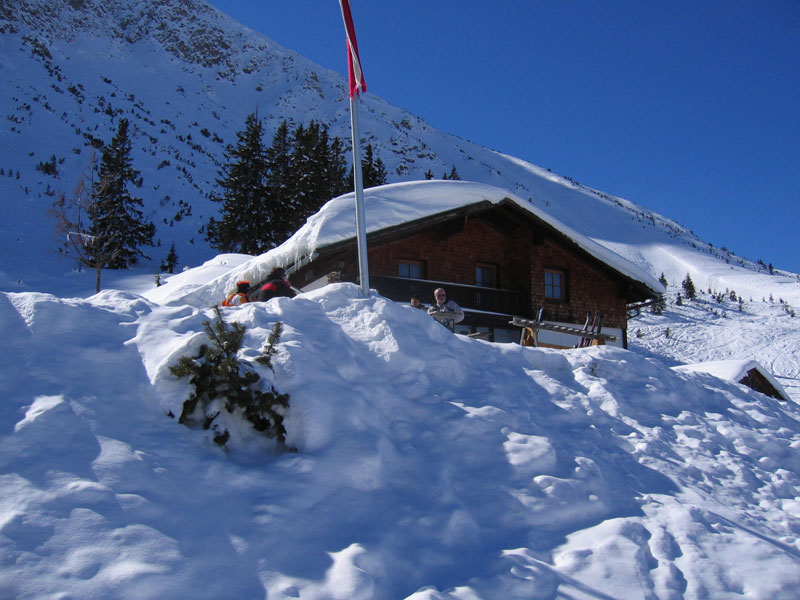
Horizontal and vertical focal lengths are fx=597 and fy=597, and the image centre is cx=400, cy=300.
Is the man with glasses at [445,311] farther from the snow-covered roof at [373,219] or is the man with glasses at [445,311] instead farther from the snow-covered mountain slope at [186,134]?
the snow-covered mountain slope at [186,134]

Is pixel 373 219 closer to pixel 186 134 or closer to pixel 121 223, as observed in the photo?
pixel 121 223

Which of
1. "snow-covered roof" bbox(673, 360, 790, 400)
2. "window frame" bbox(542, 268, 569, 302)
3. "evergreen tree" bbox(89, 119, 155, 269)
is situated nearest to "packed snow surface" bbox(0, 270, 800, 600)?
"snow-covered roof" bbox(673, 360, 790, 400)

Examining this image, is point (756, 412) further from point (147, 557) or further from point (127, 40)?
point (127, 40)

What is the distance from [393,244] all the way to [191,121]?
55522 mm

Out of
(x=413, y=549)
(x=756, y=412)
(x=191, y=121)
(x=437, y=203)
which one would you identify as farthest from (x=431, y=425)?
(x=191, y=121)

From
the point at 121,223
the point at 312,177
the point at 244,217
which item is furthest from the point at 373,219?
the point at 312,177

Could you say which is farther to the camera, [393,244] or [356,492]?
[393,244]

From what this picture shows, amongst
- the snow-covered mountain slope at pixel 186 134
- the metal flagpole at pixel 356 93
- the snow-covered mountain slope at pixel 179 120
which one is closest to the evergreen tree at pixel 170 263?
the snow-covered mountain slope at pixel 186 134

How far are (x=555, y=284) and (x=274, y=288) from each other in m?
12.0

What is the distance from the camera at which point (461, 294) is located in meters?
15.9

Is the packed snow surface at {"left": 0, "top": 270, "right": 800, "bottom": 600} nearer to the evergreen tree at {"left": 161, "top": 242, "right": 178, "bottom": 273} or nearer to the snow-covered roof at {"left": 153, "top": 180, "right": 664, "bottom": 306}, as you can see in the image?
the snow-covered roof at {"left": 153, "top": 180, "right": 664, "bottom": 306}

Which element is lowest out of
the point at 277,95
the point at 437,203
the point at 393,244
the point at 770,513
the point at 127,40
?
the point at 770,513

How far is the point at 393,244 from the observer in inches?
608

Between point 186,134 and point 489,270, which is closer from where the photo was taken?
point 489,270
